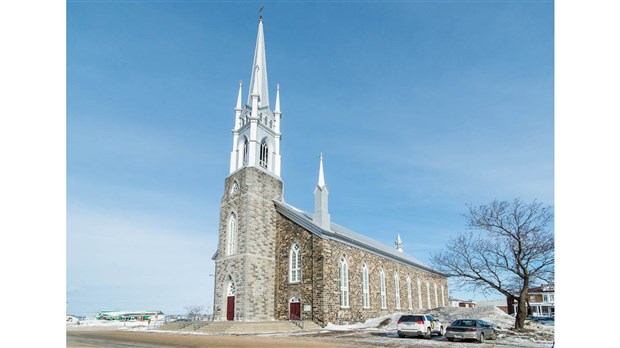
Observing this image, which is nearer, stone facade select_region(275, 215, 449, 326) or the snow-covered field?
the snow-covered field

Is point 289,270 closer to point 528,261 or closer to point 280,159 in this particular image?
point 280,159

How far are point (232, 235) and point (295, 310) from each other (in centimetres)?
774

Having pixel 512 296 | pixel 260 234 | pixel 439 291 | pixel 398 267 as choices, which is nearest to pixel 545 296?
pixel 439 291

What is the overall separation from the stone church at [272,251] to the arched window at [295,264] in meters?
0.08

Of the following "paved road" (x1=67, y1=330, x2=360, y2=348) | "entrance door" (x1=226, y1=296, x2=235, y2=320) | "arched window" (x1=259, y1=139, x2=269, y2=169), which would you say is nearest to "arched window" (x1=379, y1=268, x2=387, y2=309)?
"entrance door" (x1=226, y1=296, x2=235, y2=320)

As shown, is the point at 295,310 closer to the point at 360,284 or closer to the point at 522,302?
the point at 360,284

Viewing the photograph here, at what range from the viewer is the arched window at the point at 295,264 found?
99.6 ft

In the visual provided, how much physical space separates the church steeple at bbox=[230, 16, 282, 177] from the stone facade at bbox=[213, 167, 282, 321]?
1455 mm

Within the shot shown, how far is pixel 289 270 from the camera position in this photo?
1211 inches

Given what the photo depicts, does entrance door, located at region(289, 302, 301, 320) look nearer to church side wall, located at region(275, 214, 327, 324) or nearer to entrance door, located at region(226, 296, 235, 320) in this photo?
church side wall, located at region(275, 214, 327, 324)

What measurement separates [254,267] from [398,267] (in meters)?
20.4

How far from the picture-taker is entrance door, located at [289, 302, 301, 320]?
95.5 feet

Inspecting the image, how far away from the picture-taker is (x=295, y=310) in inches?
1158
